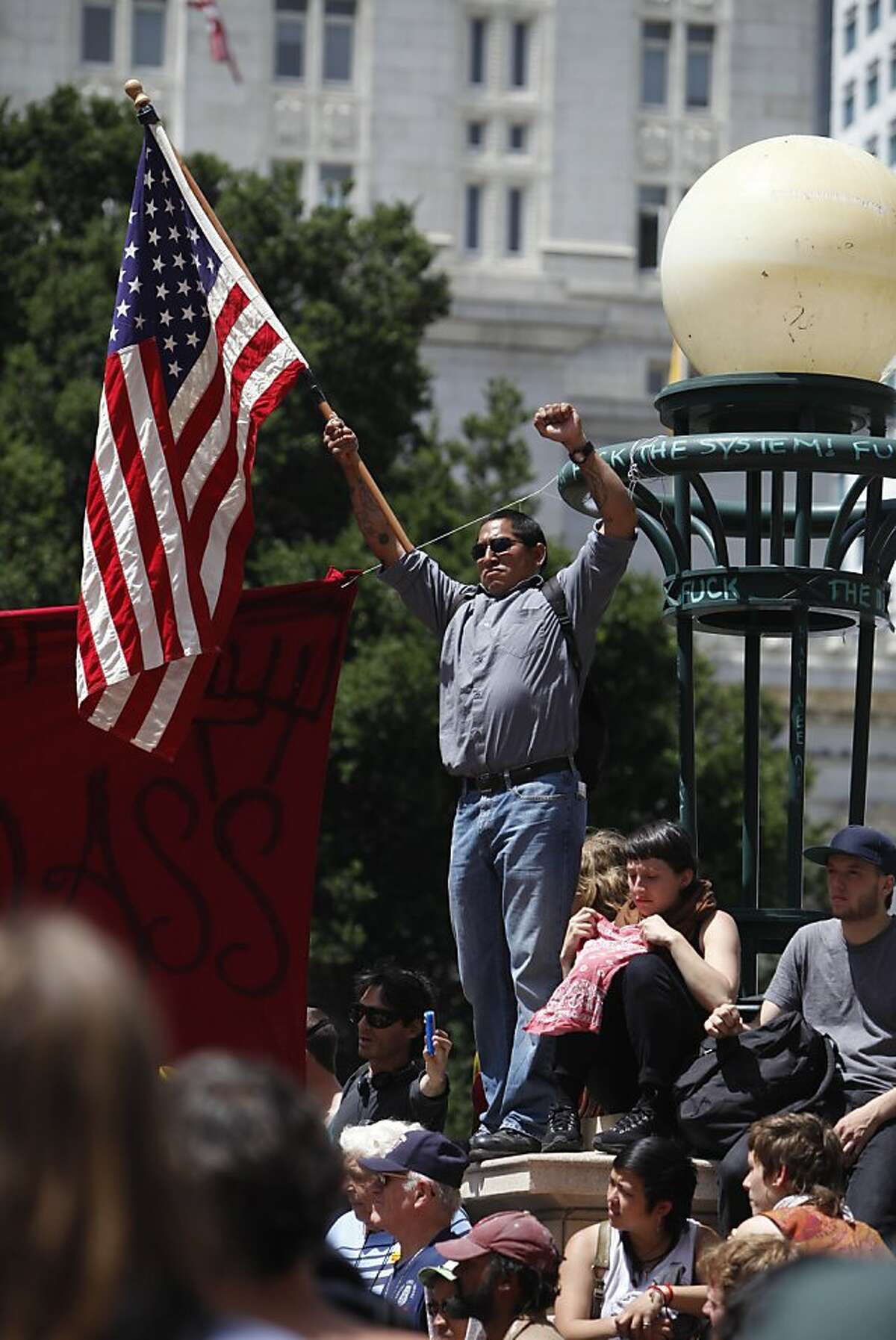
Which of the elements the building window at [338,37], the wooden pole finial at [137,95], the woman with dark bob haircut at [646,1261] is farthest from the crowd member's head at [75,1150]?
the building window at [338,37]

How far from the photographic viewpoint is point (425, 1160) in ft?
24.2

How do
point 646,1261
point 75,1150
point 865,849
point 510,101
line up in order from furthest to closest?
point 510,101 → point 865,849 → point 646,1261 → point 75,1150

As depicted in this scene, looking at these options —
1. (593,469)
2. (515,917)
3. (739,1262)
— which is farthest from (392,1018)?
(739,1262)

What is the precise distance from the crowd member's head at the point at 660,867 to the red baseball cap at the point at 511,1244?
1.31 m

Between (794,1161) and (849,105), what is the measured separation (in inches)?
3291

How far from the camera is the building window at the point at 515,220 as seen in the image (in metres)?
85.1

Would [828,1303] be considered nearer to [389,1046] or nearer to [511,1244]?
[511,1244]

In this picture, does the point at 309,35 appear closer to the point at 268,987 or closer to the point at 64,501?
the point at 64,501

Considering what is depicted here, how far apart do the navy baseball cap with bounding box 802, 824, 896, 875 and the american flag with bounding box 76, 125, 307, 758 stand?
2.03m

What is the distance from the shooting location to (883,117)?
277 ft

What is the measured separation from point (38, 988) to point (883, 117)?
3299 inches

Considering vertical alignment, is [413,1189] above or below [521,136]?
below

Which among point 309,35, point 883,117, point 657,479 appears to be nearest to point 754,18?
point 883,117

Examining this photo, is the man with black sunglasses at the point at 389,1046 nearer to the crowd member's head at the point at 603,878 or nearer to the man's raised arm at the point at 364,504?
the crowd member's head at the point at 603,878
